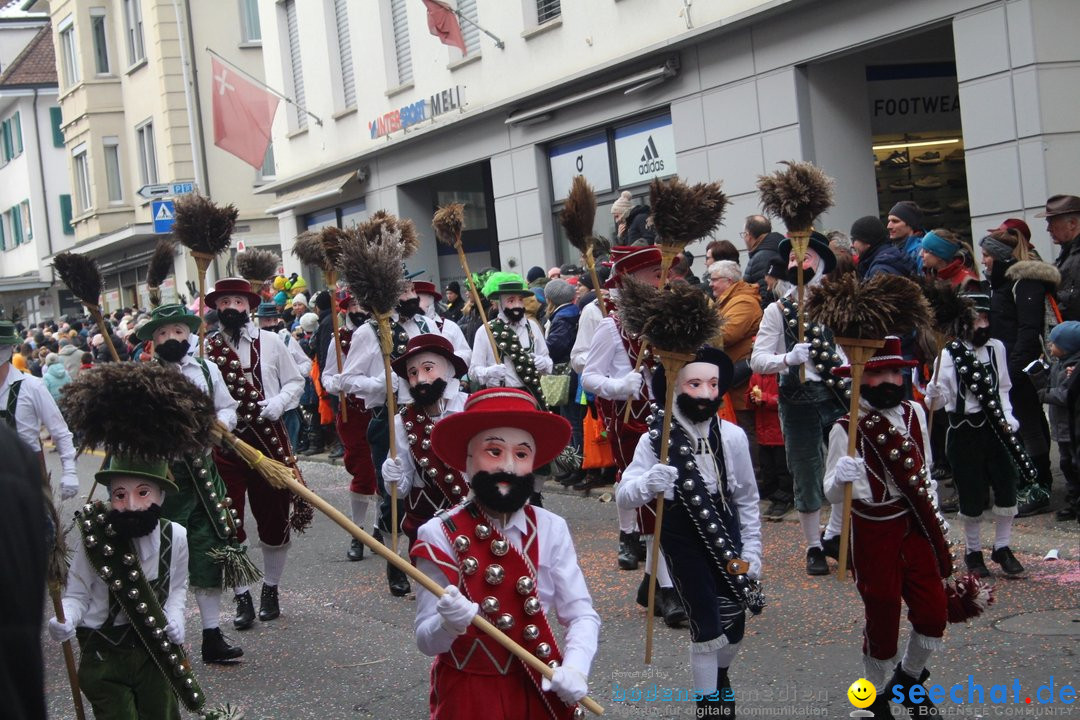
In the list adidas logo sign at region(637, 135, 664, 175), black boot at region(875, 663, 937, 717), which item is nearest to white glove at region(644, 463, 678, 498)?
black boot at region(875, 663, 937, 717)

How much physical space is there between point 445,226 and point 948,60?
25.0 ft

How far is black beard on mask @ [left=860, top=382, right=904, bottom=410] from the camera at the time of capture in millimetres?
5809

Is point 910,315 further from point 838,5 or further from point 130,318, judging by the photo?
point 130,318

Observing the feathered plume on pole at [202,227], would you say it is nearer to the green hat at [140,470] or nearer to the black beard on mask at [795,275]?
the green hat at [140,470]

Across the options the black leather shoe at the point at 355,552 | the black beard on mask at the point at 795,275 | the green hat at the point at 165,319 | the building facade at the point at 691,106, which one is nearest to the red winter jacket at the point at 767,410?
the black beard on mask at the point at 795,275

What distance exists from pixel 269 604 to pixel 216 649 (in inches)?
43.1

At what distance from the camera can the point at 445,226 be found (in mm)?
10227

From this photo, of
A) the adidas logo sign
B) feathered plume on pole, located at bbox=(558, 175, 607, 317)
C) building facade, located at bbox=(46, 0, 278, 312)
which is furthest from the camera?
building facade, located at bbox=(46, 0, 278, 312)

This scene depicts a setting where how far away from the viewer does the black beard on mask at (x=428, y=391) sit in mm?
7570

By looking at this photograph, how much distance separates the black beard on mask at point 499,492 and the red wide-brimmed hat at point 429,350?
3263 millimetres

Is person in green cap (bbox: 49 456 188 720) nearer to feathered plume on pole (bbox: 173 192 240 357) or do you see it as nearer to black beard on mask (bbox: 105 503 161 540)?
black beard on mask (bbox: 105 503 161 540)

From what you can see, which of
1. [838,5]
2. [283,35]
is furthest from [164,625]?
[283,35]

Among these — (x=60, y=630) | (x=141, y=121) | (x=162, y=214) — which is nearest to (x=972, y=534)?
(x=60, y=630)

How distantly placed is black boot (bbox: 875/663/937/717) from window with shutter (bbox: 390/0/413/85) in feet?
58.8
